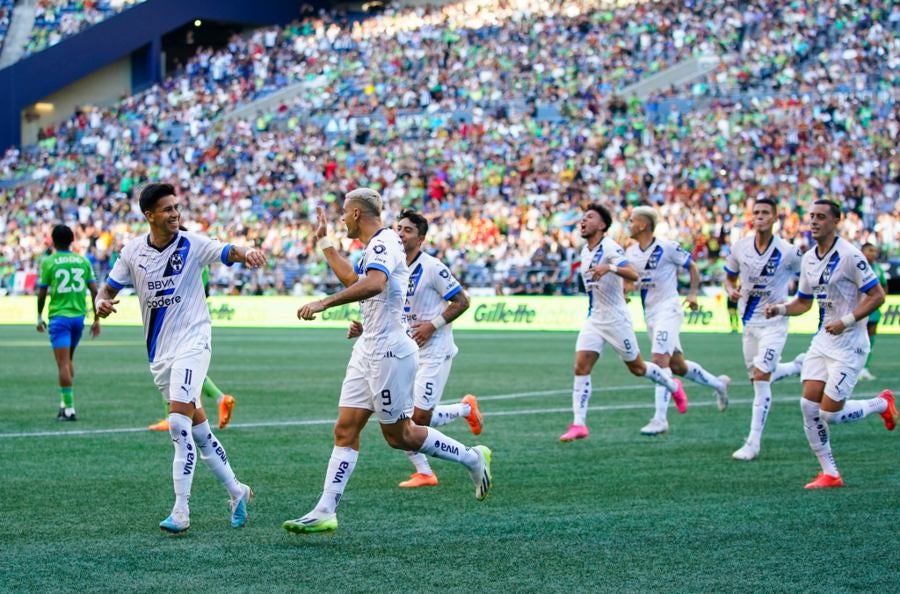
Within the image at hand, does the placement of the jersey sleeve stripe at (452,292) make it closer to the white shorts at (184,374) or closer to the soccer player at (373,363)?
the soccer player at (373,363)

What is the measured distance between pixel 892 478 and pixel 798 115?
3143 centimetres

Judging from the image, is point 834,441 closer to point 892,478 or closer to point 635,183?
point 892,478

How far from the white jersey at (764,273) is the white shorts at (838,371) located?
2.36 m

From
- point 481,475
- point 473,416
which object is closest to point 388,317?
point 481,475

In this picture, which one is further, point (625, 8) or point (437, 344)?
point (625, 8)

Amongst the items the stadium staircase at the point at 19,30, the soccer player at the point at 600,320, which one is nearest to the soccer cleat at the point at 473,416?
the soccer player at the point at 600,320

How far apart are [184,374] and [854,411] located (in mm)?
5370

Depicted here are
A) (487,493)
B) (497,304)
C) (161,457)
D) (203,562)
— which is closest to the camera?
(203,562)

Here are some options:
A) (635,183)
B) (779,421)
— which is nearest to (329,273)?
(635,183)

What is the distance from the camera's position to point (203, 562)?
7.25 meters

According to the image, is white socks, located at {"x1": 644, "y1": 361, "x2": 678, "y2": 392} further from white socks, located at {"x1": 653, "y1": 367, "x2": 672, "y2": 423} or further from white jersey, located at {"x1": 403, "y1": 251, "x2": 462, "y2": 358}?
white jersey, located at {"x1": 403, "y1": 251, "x2": 462, "y2": 358}

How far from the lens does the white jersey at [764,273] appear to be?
41.5ft

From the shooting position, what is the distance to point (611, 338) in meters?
13.9

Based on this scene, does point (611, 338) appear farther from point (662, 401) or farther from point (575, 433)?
point (575, 433)
